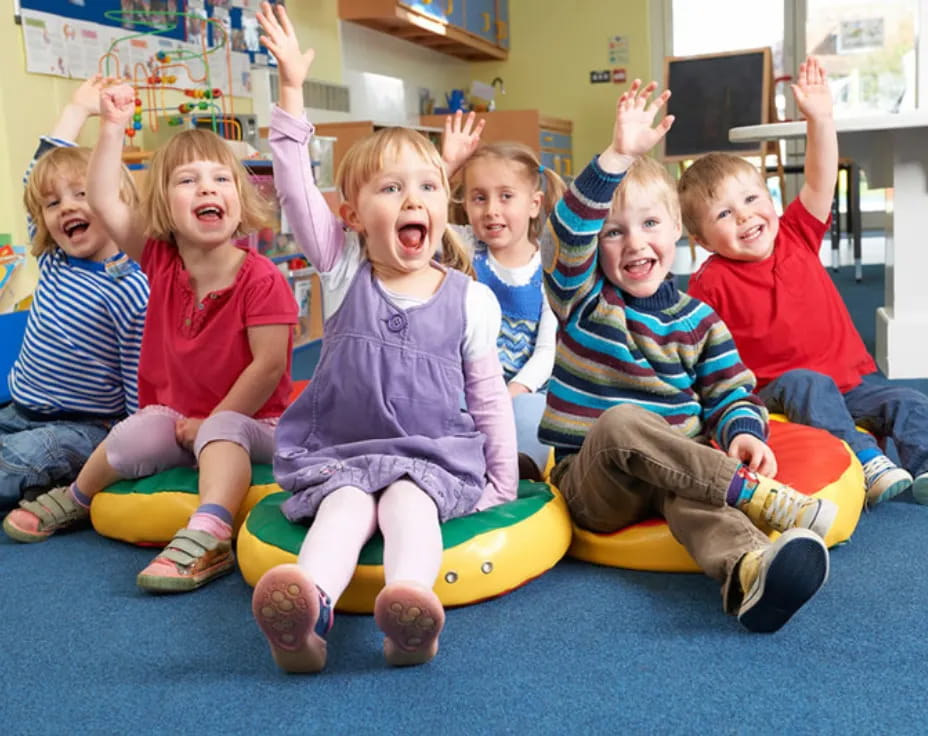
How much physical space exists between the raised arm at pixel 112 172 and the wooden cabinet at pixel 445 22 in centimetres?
366

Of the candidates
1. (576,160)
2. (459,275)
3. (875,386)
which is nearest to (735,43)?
(576,160)

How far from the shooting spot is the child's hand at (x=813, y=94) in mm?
1938

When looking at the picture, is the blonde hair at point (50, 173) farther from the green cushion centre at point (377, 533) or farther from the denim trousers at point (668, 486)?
the denim trousers at point (668, 486)

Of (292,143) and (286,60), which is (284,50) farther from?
(292,143)

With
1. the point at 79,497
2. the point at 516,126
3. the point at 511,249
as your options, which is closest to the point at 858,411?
the point at 511,249

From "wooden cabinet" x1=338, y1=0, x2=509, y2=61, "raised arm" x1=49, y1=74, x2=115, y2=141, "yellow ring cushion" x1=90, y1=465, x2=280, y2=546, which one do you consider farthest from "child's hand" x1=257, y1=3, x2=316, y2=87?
"wooden cabinet" x1=338, y1=0, x2=509, y2=61

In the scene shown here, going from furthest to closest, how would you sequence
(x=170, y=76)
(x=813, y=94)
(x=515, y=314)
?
(x=170, y=76) → (x=515, y=314) → (x=813, y=94)

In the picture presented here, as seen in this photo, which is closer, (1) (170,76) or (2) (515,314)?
(2) (515,314)

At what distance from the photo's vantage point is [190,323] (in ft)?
6.06

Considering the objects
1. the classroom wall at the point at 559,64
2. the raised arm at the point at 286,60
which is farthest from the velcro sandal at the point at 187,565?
the classroom wall at the point at 559,64

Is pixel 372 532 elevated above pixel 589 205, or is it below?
below

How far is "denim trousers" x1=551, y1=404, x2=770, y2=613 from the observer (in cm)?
136

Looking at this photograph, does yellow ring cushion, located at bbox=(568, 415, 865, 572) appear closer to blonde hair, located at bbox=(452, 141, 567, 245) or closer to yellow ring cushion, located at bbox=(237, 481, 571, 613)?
yellow ring cushion, located at bbox=(237, 481, 571, 613)

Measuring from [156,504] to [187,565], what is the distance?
0.24 meters
